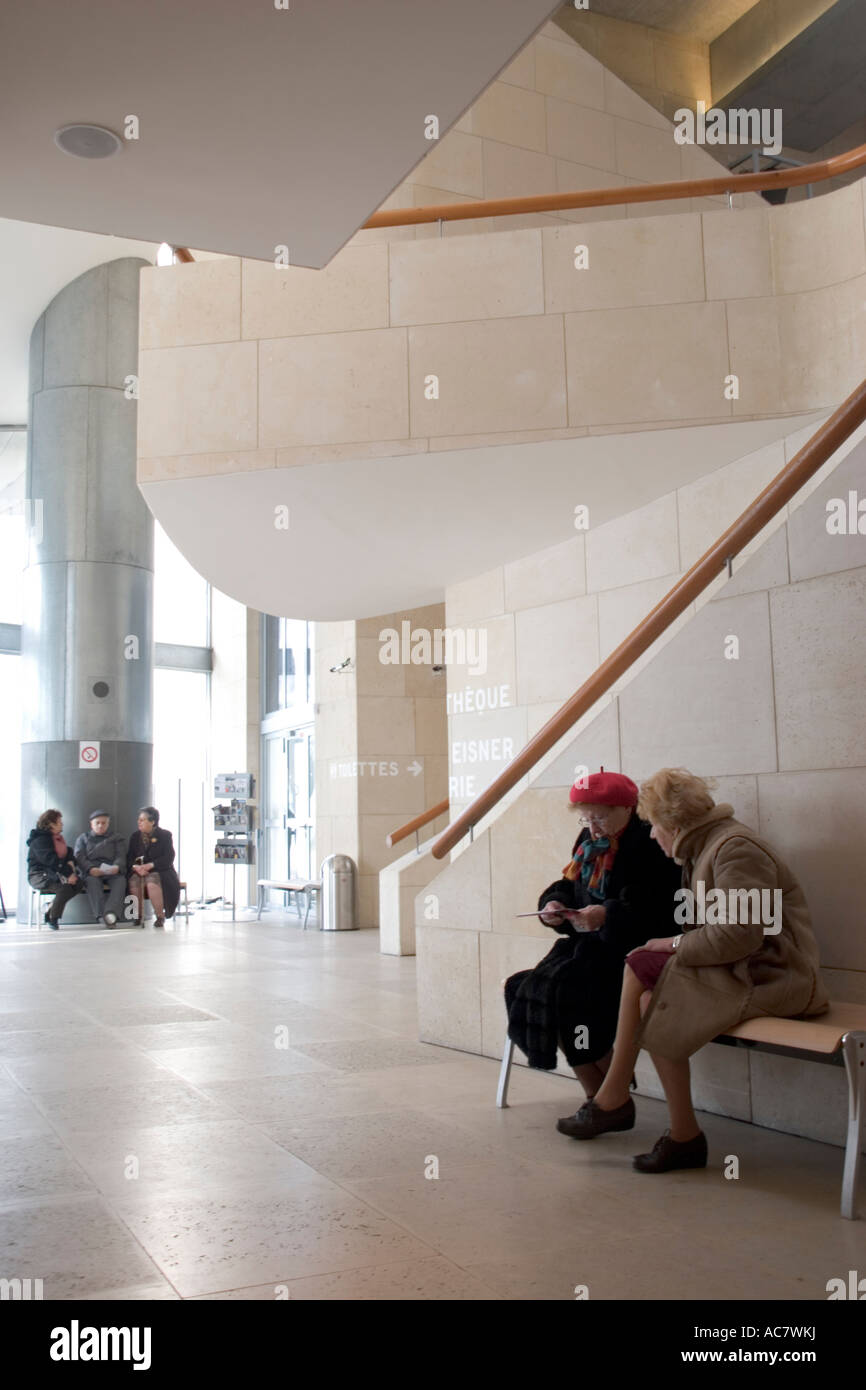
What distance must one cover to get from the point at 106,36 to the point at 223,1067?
4.20 m

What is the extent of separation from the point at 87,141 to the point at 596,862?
10.2 ft

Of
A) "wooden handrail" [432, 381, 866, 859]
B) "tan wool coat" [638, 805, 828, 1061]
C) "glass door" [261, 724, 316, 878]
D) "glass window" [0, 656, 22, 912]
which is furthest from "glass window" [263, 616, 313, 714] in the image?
"tan wool coat" [638, 805, 828, 1061]

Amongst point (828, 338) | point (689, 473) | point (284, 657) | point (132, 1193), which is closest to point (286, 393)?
point (689, 473)

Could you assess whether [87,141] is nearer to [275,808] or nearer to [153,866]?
[153,866]

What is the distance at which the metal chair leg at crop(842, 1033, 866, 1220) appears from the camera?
3.20 meters

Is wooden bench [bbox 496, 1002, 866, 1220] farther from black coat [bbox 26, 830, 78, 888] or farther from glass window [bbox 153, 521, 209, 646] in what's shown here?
glass window [bbox 153, 521, 209, 646]

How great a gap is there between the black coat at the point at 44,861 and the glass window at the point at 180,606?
7483mm

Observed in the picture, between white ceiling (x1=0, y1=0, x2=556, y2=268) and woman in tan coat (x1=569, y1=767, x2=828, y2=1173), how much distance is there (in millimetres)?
2555

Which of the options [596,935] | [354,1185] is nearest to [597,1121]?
[596,935]

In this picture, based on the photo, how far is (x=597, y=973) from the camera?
416cm

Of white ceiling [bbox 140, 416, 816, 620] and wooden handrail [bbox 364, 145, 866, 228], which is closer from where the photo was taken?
wooden handrail [bbox 364, 145, 866, 228]

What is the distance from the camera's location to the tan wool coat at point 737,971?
3645mm
